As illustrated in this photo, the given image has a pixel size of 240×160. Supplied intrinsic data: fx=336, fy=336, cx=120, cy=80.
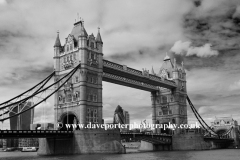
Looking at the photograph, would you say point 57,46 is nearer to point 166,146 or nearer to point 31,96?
point 31,96

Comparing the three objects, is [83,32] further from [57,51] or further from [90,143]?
[90,143]

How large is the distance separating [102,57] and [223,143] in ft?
199

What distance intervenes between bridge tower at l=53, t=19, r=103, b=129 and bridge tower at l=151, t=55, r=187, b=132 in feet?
104

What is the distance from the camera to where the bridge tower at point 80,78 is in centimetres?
6600

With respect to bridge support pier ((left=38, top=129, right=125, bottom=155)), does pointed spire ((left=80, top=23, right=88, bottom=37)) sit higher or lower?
higher

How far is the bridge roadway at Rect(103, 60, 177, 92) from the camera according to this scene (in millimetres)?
74438

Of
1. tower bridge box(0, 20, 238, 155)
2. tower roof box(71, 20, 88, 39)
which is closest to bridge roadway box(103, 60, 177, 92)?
tower bridge box(0, 20, 238, 155)

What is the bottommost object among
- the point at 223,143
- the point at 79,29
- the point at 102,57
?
the point at 223,143

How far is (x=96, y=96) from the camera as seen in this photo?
68.8 m

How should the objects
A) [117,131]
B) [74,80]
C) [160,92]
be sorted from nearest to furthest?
[117,131] < [74,80] < [160,92]

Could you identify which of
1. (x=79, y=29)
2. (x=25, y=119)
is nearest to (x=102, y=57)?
(x=79, y=29)

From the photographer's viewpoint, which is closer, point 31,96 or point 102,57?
point 31,96

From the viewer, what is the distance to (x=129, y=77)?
265 feet

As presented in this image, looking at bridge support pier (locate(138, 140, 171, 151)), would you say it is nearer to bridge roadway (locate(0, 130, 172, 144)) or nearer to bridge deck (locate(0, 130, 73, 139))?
bridge roadway (locate(0, 130, 172, 144))
